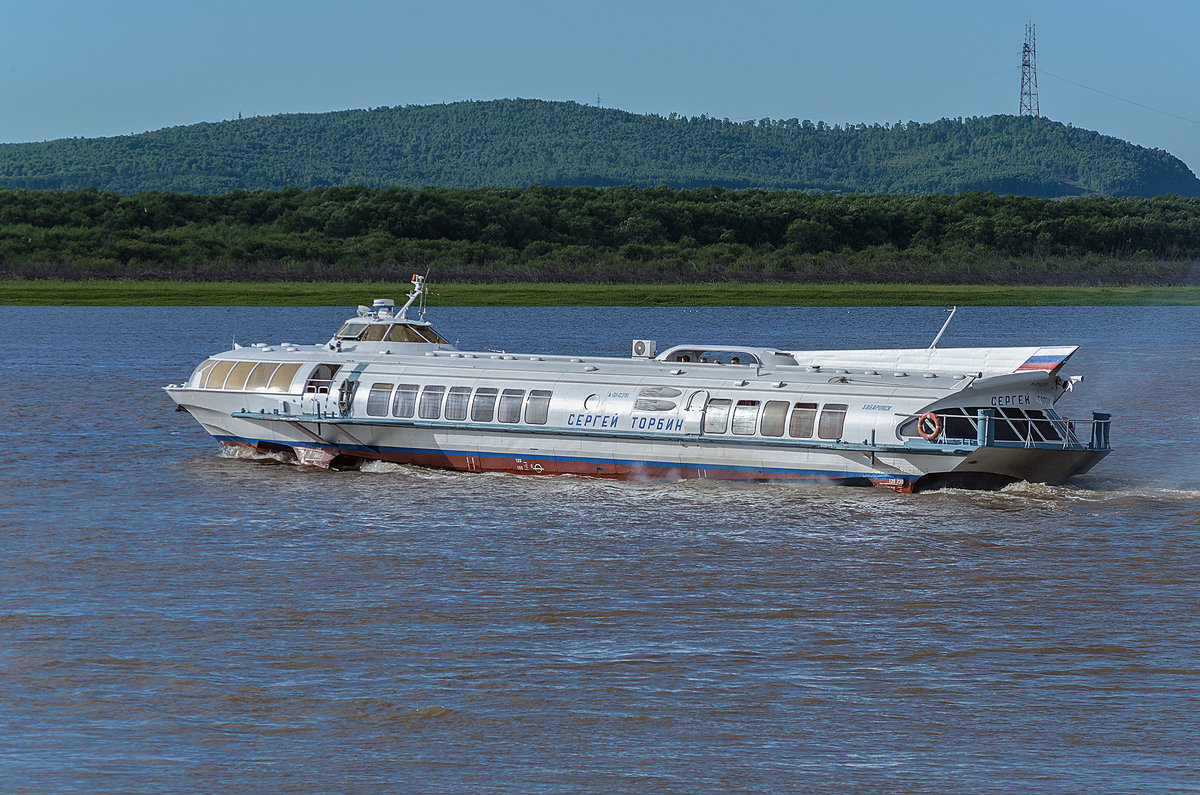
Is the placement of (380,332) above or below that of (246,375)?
above

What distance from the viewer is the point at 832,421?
29.2 meters

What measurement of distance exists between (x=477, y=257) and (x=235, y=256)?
19234 mm

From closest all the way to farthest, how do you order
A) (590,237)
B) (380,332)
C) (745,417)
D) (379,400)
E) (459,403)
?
(745,417)
(459,403)
(379,400)
(380,332)
(590,237)

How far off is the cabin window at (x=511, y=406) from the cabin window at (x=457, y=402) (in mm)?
834

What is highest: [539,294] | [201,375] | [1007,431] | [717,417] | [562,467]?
[539,294]

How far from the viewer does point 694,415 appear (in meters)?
30.0

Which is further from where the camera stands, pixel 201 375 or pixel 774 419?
pixel 201 375

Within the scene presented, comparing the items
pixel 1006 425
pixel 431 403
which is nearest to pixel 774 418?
pixel 1006 425

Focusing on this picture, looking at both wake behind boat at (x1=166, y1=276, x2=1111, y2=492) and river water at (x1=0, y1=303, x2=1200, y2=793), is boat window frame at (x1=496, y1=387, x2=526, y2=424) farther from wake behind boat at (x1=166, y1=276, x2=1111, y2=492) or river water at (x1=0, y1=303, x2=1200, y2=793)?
river water at (x1=0, y1=303, x2=1200, y2=793)

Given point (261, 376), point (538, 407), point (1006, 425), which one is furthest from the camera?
point (261, 376)

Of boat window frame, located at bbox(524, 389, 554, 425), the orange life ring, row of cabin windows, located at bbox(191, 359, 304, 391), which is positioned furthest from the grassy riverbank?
the orange life ring

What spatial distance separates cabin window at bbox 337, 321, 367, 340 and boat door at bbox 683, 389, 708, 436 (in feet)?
31.4

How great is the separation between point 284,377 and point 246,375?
1111 millimetres

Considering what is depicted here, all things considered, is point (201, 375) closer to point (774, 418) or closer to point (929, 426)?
point (774, 418)
